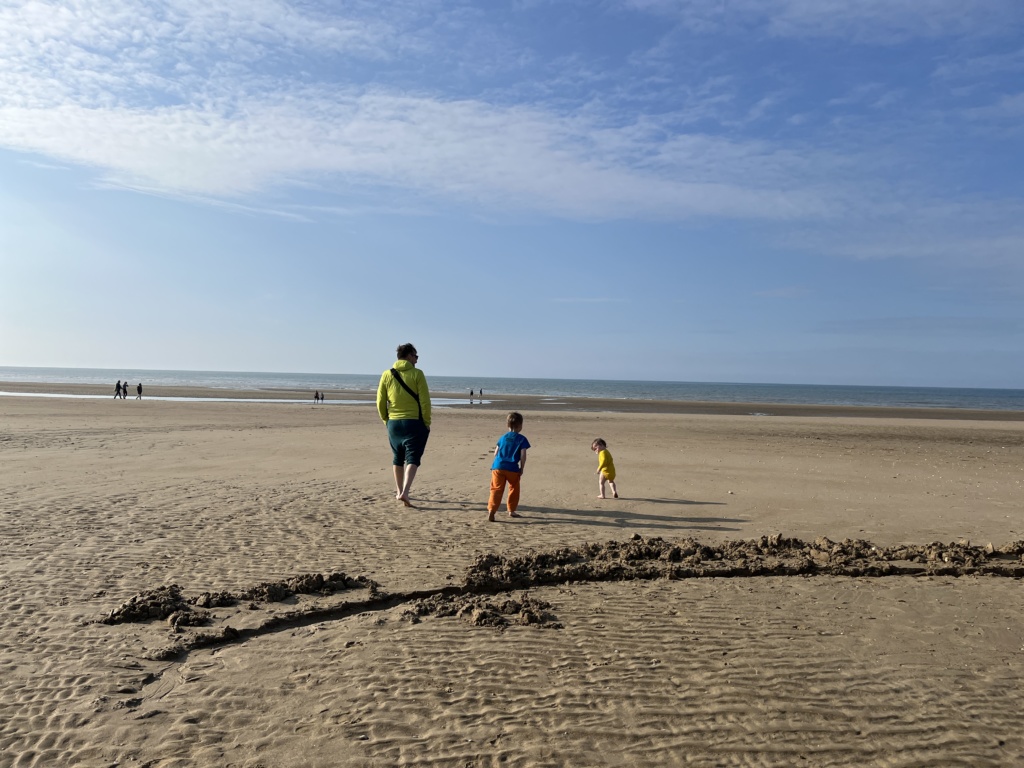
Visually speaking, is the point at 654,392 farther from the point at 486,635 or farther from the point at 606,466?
the point at 486,635

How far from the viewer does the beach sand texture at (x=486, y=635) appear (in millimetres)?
3365

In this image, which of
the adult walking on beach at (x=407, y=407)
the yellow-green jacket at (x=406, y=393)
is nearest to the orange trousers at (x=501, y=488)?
the adult walking on beach at (x=407, y=407)

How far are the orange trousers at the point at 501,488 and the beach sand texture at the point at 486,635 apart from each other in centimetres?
29

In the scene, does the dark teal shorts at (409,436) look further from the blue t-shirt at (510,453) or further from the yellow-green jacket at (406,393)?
the blue t-shirt at (510,453)

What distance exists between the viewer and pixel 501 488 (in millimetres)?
8406

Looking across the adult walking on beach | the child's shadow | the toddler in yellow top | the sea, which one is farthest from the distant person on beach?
the sea

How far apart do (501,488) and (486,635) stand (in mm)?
3805

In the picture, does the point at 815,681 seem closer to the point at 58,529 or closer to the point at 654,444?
the point at 58,529

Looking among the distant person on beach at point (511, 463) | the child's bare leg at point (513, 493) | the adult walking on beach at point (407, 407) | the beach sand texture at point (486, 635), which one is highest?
the adult walking on beach at point (407, 407)

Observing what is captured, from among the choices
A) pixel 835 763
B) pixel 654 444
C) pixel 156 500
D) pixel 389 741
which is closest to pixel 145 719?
pixel 389 741

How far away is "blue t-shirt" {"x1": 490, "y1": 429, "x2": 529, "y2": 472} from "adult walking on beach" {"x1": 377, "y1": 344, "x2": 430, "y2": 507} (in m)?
1.03

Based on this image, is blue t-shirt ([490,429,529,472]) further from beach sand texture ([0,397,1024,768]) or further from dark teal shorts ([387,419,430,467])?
dark teal shorts ([387,419,430,467])

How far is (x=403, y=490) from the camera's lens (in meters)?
9.13

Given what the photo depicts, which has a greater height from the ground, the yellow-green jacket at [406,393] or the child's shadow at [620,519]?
the yellow-green jacket at [406,393]
